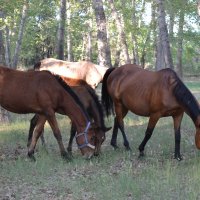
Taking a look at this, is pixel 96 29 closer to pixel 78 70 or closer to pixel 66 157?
pixel 78 70

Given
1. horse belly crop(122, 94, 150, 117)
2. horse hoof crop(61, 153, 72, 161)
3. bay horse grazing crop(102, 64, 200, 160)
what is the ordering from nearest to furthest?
bay horse grazing crop(102, 64, 200, 160)
horse hoof crop(61, 153, 72, 161)
horse belly crop(122, 94, 150, 117)

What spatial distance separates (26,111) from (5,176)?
6.28 feet

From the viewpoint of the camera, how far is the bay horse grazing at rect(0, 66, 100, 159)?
879 centimetres

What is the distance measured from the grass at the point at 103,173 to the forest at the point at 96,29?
14.3 ft

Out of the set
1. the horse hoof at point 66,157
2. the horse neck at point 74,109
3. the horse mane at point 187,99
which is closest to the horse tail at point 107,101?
the horse neck at point 74,109

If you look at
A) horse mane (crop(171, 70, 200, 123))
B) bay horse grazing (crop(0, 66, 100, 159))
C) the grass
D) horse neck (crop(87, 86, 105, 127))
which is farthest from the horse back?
bay horse grazing (crop(0, 66, 100, 159))

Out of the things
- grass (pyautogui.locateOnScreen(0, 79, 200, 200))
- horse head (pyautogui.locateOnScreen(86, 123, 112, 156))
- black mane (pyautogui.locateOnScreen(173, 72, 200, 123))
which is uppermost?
black mane (pyautogui.locateOnScreen(173, 72, 200, 123))

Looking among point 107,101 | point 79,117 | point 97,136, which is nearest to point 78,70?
point 107,101

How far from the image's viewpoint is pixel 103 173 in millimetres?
7738

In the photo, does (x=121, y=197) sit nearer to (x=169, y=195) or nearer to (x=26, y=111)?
(x=169, y=195)

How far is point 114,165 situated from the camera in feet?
27.6

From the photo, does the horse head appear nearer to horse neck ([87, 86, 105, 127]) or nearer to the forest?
horse neck ([87, 86, 105, 127])

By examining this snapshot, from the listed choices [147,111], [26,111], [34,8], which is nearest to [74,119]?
[26,111]

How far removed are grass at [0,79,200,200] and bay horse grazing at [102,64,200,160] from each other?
584 mm
